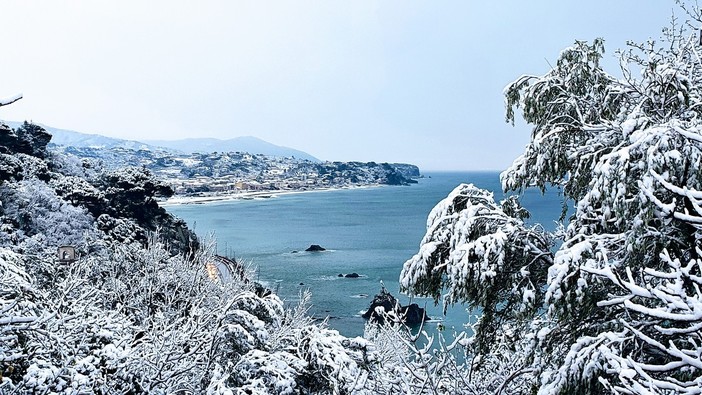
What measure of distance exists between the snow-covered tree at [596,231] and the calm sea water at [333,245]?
9214 millimetres

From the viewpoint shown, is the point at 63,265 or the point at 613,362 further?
the point at 63,265

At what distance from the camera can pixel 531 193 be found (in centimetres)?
9200

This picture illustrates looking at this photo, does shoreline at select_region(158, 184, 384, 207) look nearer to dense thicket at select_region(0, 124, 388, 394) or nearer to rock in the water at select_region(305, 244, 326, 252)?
rock in the water at select_region(305, 244, 326, 252)

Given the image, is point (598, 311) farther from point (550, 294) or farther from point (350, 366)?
point (350, 366)

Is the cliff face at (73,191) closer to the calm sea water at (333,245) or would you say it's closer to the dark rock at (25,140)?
the dark rock at (25,140)

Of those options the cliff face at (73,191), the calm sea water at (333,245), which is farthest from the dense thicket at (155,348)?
the cliff face at (73,191)

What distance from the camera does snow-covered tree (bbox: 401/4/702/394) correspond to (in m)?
3.34

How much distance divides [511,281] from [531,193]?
91.9m

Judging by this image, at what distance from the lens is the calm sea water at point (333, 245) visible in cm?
3475

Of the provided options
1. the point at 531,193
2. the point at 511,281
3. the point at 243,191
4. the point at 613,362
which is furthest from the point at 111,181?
the point at 243,191

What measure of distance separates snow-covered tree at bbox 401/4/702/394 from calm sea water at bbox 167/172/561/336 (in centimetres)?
921

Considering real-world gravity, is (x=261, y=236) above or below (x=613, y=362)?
below

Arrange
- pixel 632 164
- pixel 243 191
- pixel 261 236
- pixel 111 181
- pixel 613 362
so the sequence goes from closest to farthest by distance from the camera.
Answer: pixel 613 362 → pixel 632 164 → pixel 111 181 → pixel 261 236 → pixel 243 191

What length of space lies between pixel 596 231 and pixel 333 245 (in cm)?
5396
